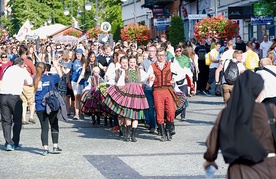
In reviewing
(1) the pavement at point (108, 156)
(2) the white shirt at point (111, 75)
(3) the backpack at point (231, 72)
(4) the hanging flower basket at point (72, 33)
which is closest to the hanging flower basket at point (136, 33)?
(1) the pavement at point (108, 156)

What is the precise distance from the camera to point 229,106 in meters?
6.53

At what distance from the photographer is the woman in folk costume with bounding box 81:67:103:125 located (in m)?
18.1

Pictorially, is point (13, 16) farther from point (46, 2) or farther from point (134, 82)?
point (134, 82)

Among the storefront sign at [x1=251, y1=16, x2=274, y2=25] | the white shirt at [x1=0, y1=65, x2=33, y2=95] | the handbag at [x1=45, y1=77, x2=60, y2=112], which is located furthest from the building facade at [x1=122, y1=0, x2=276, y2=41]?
the handbag at [x1=45, y1=77, x2=60, y2=112]

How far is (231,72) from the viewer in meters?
16.8

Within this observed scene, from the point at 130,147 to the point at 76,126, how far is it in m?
4.18

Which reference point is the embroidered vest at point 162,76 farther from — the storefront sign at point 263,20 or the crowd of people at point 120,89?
the storefront sign at point 263,20

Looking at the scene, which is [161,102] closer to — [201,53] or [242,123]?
[242,123]

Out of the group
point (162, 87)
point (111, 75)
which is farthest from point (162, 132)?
point (111, 75)

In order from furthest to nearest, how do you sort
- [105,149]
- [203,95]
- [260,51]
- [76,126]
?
[260,51] → [203,95] → [76,126] → [105,149]

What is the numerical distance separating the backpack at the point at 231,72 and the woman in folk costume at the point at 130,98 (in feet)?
6.53

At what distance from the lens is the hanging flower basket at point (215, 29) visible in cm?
3228

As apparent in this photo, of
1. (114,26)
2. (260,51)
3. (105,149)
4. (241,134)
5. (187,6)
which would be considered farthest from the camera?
(114,26)

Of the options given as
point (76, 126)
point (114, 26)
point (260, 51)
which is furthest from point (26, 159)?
point (114, 26)
